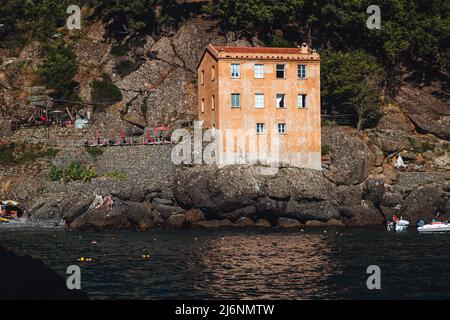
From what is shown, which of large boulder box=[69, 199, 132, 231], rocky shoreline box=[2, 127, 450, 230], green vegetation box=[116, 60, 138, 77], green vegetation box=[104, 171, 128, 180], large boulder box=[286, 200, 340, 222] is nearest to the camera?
large boulder box=[69, 199, 132, 231]

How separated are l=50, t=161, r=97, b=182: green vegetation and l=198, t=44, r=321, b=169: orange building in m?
16.4

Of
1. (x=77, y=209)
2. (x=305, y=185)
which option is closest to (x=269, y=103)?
(x=305, y=185)

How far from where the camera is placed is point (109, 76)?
9569 cm

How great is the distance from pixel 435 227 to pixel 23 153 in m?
51.7

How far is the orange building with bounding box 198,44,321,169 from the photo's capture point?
7294 centimetres

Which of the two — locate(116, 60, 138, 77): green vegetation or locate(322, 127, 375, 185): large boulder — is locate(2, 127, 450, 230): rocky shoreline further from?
locate(116, 60, 138, 77): green vegetation

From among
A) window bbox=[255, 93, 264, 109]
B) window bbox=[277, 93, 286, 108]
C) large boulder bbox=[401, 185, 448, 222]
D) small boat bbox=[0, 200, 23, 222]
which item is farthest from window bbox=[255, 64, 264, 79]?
small boat bbox=[0, 200, 23, 222]

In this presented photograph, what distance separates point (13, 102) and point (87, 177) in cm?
2510

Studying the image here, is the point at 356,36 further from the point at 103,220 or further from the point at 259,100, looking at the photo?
the point at 103,220

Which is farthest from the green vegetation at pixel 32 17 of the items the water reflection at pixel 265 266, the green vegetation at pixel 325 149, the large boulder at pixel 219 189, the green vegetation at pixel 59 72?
A: the water reflection at pixel 265 266

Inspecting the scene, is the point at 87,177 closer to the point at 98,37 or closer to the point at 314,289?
the point at 98,37

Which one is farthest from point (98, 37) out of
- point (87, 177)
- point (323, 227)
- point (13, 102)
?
point (323, 227)

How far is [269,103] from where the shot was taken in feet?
243
